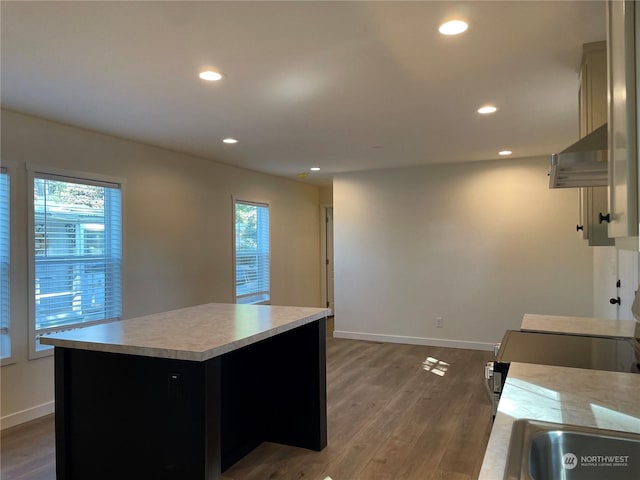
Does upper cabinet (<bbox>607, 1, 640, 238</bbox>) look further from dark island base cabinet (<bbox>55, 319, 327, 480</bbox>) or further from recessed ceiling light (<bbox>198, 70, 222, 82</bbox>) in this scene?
recessed ceiling light (<bbox>198, 70, 222, 82</bbox>)

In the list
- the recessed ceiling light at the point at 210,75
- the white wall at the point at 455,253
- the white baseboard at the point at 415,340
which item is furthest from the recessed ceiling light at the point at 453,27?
the white baseboard at the point at 415,340

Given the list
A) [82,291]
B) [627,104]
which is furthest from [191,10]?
[82,291]

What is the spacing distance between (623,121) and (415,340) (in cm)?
520

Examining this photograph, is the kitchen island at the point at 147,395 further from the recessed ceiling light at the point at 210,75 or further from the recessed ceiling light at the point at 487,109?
the recessed ceiling light at the point at 487,109

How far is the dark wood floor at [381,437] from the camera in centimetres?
269

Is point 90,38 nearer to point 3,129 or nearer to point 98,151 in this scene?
point 3,129

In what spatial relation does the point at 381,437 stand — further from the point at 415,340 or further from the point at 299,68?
the point at 415,340

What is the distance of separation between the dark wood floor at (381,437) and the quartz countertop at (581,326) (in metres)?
0.92

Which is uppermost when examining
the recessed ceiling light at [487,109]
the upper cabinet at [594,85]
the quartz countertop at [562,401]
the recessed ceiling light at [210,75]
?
the recessed ceiling light at [487,109]

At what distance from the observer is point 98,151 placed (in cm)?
402

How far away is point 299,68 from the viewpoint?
2.56 meters

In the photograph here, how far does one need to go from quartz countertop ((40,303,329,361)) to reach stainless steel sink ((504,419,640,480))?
1314 mm

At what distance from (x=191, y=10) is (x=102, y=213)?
2732 mm

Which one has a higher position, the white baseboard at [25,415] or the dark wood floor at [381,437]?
the white baseboard at [25,415]
